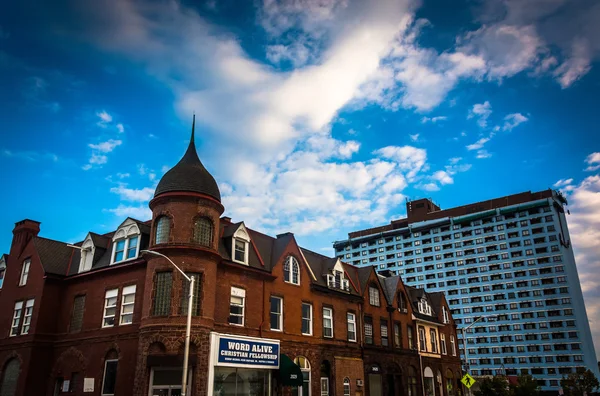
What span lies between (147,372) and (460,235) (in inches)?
4577

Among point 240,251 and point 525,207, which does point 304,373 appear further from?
point 525,207

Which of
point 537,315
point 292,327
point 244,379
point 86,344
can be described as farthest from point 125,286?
point 537,315

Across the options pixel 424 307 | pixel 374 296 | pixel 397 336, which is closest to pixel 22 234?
pixel 374 296

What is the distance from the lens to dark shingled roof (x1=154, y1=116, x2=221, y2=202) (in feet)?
101

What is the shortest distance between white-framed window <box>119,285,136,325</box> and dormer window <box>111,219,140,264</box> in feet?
7.12

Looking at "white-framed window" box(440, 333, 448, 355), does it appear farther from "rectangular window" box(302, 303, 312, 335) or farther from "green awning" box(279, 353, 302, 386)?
"green awning" box(279, 353, 302, 386)

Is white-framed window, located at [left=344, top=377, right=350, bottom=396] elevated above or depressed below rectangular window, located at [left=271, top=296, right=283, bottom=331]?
below

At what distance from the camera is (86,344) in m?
32.5

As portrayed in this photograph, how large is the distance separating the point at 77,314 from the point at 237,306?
12.1 metres

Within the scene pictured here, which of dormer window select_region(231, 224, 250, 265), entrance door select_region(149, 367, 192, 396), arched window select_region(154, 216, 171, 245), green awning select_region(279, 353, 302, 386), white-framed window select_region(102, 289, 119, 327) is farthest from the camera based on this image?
dormer window select_region(231, 224, 250, 265)

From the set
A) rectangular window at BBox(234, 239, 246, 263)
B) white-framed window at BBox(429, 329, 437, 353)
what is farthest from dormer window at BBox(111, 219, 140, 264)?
white-framed window at BBox(429, 329, 437, 353)

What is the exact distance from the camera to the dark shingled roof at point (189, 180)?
101 ft

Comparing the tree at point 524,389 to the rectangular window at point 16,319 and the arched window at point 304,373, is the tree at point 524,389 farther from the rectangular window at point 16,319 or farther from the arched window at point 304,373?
the rectangular window at point 16,319

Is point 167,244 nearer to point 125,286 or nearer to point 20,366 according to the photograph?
point 125,286
